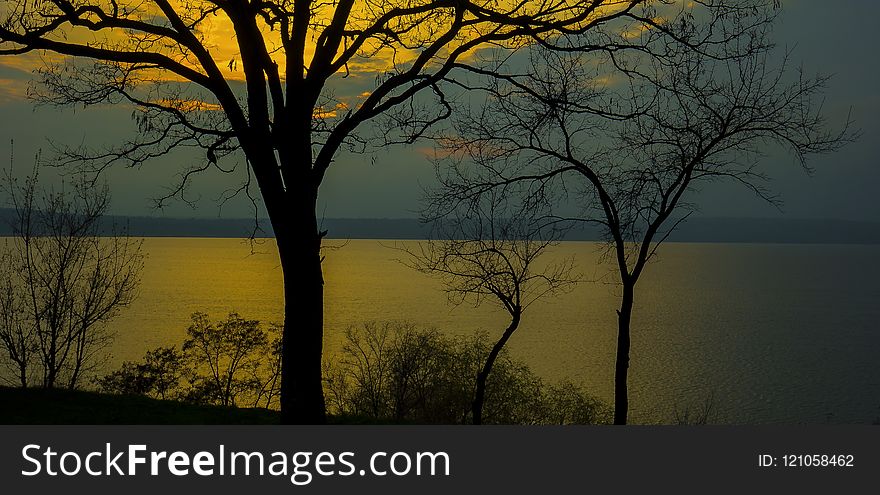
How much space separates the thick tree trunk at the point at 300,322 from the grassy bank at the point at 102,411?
10.2ft

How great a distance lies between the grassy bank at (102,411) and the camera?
14527 mm

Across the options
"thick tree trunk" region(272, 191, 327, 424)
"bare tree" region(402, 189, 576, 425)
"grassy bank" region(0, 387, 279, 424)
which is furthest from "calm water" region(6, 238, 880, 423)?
"thick tree trunk" region(272, 191, 327, 424)

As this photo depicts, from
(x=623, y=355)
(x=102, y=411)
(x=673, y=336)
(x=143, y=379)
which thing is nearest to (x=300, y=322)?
(x=102, y=411)

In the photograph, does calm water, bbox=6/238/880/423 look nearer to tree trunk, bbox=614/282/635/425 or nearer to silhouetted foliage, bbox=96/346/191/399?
tree trunk, bbox=614/282/635/425

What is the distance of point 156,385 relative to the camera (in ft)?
122

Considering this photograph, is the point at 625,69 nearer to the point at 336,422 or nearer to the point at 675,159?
the point at 675,159

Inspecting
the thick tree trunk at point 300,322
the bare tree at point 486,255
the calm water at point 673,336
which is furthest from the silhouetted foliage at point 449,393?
the thick tree trunk at point 300,322

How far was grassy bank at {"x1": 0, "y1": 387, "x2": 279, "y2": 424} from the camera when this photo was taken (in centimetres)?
1453

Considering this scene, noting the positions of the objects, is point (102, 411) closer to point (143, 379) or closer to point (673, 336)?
point (143, 379)

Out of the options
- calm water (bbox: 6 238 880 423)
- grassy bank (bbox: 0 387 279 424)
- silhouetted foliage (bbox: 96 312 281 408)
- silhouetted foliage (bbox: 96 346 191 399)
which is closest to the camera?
grassy bank (bbox: 0 387 279 424)

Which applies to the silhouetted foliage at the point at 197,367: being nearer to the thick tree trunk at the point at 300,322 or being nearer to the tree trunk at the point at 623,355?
the tree trunk at the point at 623,355

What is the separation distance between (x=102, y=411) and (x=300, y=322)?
226 inches

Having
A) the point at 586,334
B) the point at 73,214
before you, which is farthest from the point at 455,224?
the point at 586,334

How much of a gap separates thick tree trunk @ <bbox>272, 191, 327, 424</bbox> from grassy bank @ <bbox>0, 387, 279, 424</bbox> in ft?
10.2
